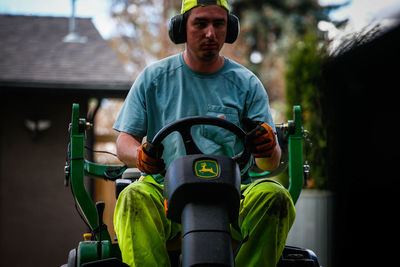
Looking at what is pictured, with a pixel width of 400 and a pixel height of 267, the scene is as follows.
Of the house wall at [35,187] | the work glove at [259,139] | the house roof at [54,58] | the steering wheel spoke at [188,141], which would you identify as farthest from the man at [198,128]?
the house wall at [35,187]

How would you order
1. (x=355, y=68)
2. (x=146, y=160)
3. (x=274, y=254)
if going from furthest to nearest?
1. (x=274, y=254)
2. (x=146, y=160)
3. (x=355, y=68)

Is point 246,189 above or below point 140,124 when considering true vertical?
below

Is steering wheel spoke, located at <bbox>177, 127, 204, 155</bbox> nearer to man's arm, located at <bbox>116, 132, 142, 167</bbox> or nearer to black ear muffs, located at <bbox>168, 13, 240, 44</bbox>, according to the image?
man's arm, located at <bbox>116, 132, 142, 167</bbox>

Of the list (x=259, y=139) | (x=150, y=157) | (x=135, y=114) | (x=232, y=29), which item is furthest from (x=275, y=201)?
(x=232, y=29)

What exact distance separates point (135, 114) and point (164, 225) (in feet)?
2.09

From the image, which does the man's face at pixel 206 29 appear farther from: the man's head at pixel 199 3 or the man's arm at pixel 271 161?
the man's arm at pixel 271 161

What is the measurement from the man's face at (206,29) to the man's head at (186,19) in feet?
0.06

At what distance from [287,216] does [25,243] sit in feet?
24.4

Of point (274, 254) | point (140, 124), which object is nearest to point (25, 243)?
point (140, 124)

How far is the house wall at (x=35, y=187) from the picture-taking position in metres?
8.84

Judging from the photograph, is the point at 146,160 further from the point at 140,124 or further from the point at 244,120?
the point at 140,124

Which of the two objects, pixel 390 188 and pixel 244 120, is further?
pixel 244 120

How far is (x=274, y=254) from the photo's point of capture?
7.07ft

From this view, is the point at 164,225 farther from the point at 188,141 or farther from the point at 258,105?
the point at 258,105
